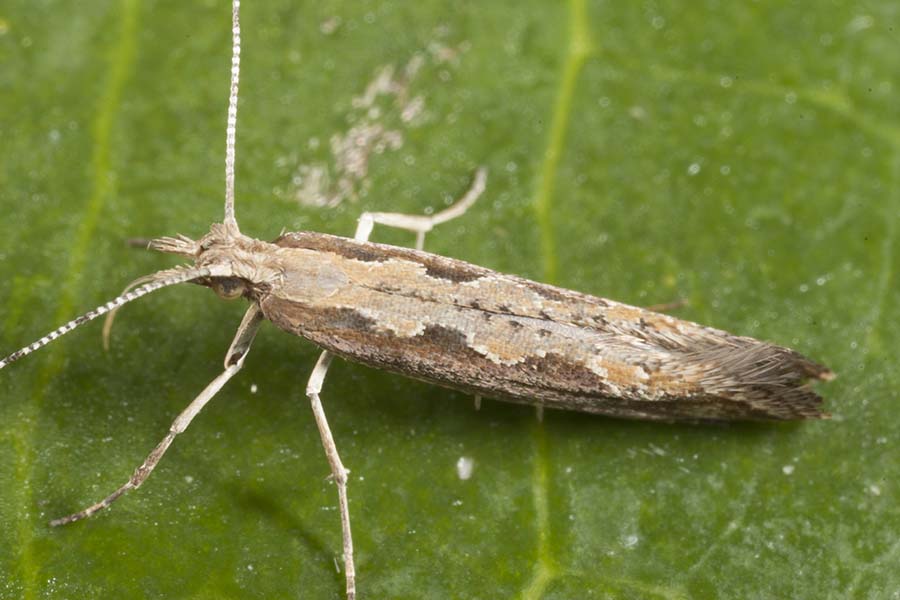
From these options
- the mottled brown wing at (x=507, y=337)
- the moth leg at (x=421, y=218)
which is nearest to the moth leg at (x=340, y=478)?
the mottled brown wing at (x=507, y=337)

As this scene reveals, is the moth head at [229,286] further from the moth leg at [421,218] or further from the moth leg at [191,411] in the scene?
the moth leg at [421,218]

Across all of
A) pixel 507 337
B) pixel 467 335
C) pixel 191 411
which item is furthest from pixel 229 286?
pixel 507 337

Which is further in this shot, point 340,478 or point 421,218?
point 421,218

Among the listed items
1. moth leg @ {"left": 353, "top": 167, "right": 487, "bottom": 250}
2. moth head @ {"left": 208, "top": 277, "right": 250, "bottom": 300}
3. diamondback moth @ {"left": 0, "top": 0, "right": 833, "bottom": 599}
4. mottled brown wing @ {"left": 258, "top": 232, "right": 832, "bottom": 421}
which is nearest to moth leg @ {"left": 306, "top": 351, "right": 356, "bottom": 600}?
diamondback moth @ {"left": 0, "top": 0, "right": 833, "bottom": 599}

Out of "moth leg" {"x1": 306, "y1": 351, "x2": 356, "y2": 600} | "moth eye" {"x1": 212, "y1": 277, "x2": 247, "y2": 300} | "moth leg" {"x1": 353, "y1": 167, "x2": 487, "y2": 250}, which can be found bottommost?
"moth leg" {"x1": 306, "y1": 351, "x2": 356, "y2": 600}

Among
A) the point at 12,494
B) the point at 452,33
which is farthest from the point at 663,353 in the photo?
the point at 12,494

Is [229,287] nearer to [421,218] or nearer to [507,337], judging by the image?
[421,218]

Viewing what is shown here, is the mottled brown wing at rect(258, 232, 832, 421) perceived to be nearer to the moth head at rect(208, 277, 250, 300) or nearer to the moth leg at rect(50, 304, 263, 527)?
the moth head at rect(208, 277, 250, 300)
